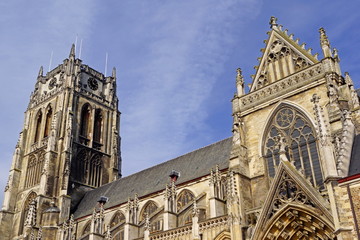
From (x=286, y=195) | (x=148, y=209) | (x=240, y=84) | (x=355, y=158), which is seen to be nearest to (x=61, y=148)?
(x=148, y=209)

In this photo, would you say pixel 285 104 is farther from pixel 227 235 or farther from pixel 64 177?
pixel 64 177

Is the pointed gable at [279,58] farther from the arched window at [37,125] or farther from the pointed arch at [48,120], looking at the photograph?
the arched window at [37,125]

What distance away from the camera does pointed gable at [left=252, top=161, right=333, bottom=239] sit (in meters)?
13.7

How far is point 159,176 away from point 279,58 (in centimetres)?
1353

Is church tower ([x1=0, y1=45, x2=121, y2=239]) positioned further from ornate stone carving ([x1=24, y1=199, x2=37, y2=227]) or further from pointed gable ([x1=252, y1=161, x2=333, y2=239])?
pointed gable ([x1=252, y1=161, x2=333, y2=239])

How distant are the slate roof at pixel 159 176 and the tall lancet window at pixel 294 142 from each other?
5.77 metres

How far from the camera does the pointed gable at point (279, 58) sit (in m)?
19.4

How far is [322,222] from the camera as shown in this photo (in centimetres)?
1339

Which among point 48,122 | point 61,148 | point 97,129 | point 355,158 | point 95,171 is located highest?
point 48,122

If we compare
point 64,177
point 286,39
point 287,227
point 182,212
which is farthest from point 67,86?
point 287,227

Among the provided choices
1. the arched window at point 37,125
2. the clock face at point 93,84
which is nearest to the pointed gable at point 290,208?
the arched window at point 37,125

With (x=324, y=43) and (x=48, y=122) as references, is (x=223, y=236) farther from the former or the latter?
(x=48, y=122)

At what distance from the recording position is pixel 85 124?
40.0 m

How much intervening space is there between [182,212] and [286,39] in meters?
10.5
